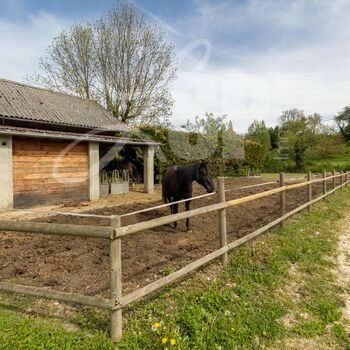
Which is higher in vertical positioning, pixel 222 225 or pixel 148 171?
pixel 148 171

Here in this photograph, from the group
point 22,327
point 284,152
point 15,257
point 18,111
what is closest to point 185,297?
point 22,327

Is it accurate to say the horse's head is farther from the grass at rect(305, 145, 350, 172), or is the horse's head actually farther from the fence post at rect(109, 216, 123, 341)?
the grass at rect(305, 145, 350, 172)

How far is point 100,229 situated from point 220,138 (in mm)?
20186

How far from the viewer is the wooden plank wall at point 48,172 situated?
387 inches

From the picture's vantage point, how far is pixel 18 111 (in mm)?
11680

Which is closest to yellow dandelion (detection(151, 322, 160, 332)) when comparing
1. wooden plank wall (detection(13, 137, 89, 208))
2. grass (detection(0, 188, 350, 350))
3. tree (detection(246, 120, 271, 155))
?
grass (detection(0, 188, 350, 350))

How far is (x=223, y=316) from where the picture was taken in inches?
123

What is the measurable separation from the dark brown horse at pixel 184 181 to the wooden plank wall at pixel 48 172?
5324 mm

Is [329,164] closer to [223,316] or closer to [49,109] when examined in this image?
[49,109]

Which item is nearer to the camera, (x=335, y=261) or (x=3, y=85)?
(x=335, y=261)

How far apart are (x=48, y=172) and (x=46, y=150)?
0.77 metres

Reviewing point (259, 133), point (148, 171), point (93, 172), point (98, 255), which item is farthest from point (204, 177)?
point (259, 133)

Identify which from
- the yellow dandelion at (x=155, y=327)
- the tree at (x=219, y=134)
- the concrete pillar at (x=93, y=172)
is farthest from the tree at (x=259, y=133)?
the yellow dandelion at (x=155, y=327)

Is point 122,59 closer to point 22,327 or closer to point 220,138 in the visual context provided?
point 220,138
